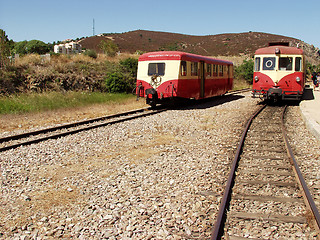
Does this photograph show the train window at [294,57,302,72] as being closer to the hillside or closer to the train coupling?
the train coupling

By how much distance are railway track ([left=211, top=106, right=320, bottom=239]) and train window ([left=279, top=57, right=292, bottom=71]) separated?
10.6 m

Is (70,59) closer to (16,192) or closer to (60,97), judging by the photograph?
(60,97)

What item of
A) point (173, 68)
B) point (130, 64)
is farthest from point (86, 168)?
point (130, 64)

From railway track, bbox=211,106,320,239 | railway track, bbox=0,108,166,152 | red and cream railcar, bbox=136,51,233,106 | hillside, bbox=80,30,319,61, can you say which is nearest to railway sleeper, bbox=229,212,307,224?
railway track, bbox=211,106,320,239

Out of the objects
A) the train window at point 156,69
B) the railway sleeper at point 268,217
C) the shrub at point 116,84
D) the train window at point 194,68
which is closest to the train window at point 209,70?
the train window at point 194,68

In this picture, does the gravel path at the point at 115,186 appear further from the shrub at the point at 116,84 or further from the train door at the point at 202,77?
the shrub at the point at 116,84

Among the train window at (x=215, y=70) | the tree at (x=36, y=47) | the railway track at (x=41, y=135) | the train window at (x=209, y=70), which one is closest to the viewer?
the railway track at (x=41, y=135)

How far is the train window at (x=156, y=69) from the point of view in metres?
16.0

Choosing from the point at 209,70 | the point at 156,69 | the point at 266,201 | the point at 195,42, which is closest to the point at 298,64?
the point at 209,70

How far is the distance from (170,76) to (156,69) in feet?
3.19

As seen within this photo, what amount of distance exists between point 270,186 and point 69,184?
351 centimetres

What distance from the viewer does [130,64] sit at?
83.7 feet

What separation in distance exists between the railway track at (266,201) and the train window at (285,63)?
34.7 feet

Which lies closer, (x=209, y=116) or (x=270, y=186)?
(x=270, y=186)
